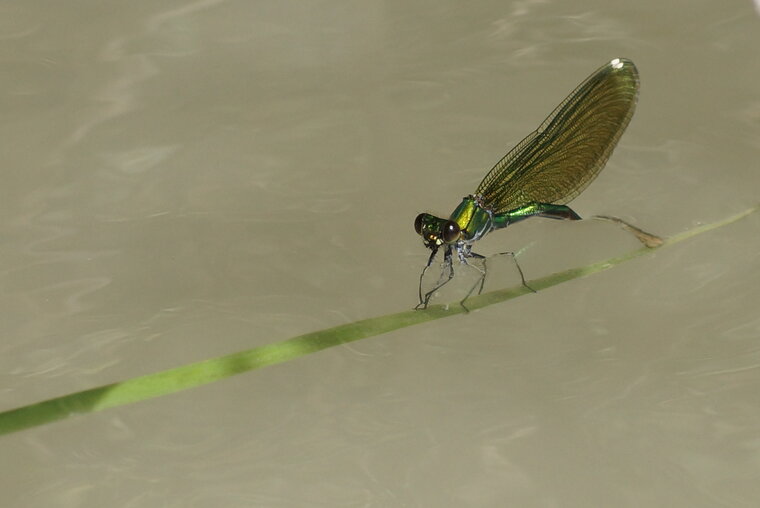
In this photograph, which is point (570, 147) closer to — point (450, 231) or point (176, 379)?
point (450, 231)

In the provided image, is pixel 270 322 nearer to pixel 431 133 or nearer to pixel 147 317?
pixel 147 317

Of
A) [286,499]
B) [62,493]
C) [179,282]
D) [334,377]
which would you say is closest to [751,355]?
[334,377]

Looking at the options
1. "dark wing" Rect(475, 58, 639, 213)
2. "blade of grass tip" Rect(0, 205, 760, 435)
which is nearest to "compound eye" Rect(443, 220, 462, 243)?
"dark wing" Rect(475, 58, 639, 213)

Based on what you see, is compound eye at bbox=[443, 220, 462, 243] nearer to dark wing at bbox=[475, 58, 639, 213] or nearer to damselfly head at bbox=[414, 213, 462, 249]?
damselfly head at bbox=[414, 213, 462, 249]

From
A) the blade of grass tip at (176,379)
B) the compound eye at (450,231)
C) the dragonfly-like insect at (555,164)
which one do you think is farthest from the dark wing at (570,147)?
the blade of grass tip at (176,379)

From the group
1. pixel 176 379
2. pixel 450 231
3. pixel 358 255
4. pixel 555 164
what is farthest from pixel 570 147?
pixel 176 379

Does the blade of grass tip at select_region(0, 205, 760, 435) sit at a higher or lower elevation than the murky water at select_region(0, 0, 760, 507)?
higher
